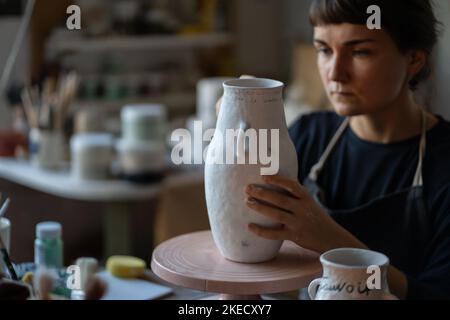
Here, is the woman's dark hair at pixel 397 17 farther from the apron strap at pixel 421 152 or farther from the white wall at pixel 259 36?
the white wall at pixel 259 36

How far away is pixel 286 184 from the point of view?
954mm

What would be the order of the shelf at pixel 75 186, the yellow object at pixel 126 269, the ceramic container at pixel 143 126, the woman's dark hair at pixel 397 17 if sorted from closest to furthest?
1. the woman's dark hair at pixel 397 17
2. the yellow object at pixel 126 269
3. the shelf at pixel 75 186
4. the ceramic container at pixel 143 126

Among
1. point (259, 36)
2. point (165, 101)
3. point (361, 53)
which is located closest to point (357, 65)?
point (361, 53)

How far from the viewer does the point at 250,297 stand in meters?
1.02

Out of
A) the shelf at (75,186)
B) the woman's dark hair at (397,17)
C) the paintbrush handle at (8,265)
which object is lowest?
the shelf at (75,186)

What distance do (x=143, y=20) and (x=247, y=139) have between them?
8.72 ft

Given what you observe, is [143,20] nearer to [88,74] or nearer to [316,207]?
[88,74]

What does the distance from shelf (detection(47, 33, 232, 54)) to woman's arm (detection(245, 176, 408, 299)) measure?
241 cm

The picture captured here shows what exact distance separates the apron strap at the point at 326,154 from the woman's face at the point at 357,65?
0.71ft

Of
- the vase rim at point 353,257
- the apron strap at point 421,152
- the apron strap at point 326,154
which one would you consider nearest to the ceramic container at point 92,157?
the apron strap at point 326,154

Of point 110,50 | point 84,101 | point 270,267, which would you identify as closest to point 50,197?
point 84,101

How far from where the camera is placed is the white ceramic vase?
3.16 feet

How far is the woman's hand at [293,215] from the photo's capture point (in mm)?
957

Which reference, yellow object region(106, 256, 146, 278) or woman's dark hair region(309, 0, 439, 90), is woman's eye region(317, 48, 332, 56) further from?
yellow object region(106, 256, 146, 278)
